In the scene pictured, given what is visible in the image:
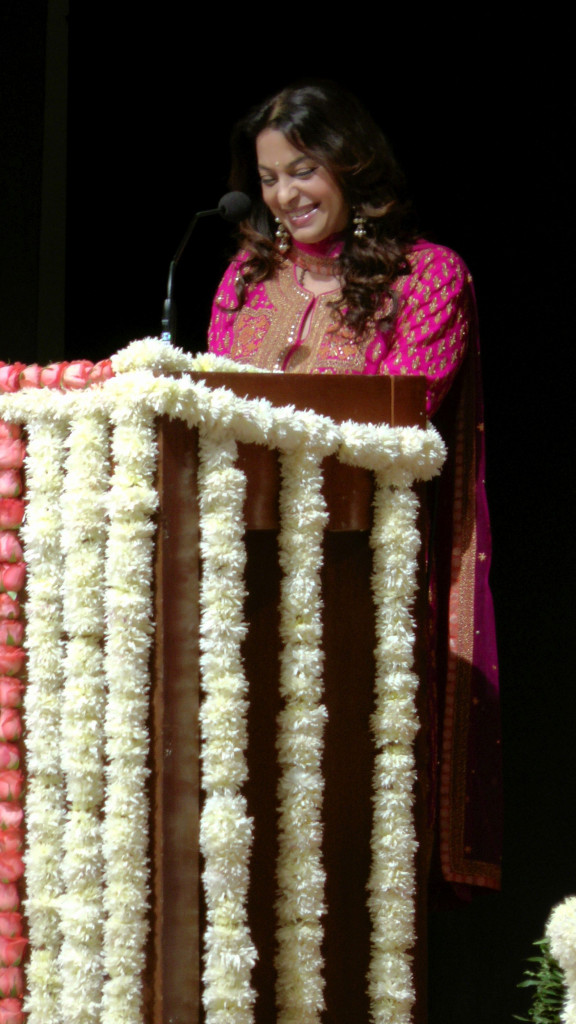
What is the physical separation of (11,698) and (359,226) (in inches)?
40.6

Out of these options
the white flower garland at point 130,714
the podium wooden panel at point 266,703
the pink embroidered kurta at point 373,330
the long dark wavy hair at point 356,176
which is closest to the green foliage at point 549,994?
the podium wooden panel at point 266,703

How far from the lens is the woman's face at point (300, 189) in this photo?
2031 millimetres

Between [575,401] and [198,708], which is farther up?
[575,401]

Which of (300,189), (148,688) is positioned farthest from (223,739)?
(300,189)

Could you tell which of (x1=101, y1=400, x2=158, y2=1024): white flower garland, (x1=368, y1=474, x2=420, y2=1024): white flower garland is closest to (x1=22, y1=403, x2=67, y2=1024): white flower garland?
(x1=101, y1=400, x2=158, y2=1024): white flower garland

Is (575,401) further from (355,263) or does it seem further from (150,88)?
(150,88)

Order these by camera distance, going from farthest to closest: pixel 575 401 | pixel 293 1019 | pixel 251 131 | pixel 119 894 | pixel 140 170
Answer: pixel 140 170
pixel 575 401
pixel 251 131
pixel 293 1019
pixel 119 894

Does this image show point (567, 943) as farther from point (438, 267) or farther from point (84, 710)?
point (438, 267)

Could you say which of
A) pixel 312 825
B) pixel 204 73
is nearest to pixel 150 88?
pixel 204 73

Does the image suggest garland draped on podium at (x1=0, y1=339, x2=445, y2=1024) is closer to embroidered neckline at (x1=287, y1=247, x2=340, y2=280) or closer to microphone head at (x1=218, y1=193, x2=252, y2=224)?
microphone head at (x1=218, y1=193, x2=252, y2=224)

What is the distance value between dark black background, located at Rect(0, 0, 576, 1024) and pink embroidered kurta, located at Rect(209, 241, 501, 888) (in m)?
0.44

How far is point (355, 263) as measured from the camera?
2025 millimetres

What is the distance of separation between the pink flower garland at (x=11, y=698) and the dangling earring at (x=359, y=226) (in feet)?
2.53

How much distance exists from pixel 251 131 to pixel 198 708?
3.93ft
